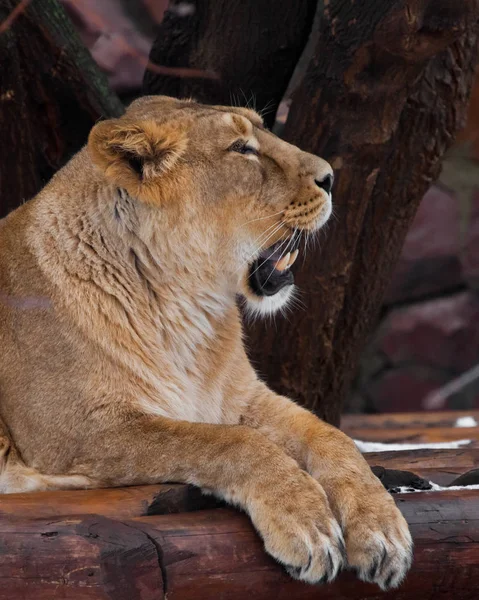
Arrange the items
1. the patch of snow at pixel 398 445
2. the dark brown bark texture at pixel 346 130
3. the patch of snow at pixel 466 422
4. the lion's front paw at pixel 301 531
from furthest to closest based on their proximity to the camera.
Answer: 1. the patch of snow at pixel 466 422
2. the patch of snow at pixel 398 445
3. the dark brown bark texture at pixel 346 130
4. the lion's front paw at pixel 301 531

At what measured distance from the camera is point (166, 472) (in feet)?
8.20

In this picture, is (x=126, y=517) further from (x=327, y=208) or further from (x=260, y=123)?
(x=260, y=123)

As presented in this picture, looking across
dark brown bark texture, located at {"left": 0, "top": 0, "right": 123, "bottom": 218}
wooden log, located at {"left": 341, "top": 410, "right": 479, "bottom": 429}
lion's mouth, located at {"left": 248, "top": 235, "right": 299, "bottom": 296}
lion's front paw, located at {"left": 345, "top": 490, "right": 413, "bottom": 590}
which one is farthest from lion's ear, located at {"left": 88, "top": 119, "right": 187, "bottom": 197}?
wooden log, located at {"left": 341, "top": 410, "right": 479, "bottom": 429}

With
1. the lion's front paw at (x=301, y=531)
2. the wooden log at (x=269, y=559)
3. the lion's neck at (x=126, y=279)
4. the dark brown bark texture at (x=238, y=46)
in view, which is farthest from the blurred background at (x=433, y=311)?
the lion's front paw at (x=301, y=531)

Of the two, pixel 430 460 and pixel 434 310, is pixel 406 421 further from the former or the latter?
pixel 434 310

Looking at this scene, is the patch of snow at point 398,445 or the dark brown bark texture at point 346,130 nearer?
the dark brown bark texture at point 346,130

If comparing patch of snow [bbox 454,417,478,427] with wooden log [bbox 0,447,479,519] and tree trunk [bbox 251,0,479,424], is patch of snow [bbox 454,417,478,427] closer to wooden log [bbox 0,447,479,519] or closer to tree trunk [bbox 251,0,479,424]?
tree trunk [bbox 251,0,479,424]

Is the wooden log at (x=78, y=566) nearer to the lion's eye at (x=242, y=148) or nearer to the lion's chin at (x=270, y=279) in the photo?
the lion's chin at (x=270, y=279)

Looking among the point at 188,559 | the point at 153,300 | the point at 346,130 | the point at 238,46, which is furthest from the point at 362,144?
the point at 188,559

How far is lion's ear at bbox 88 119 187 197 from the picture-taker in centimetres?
262

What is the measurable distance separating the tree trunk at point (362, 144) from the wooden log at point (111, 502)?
1380mm

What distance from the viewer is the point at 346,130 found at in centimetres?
340

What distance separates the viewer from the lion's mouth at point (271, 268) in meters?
2.88

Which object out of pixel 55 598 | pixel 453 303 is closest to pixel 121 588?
pixel 55 598
